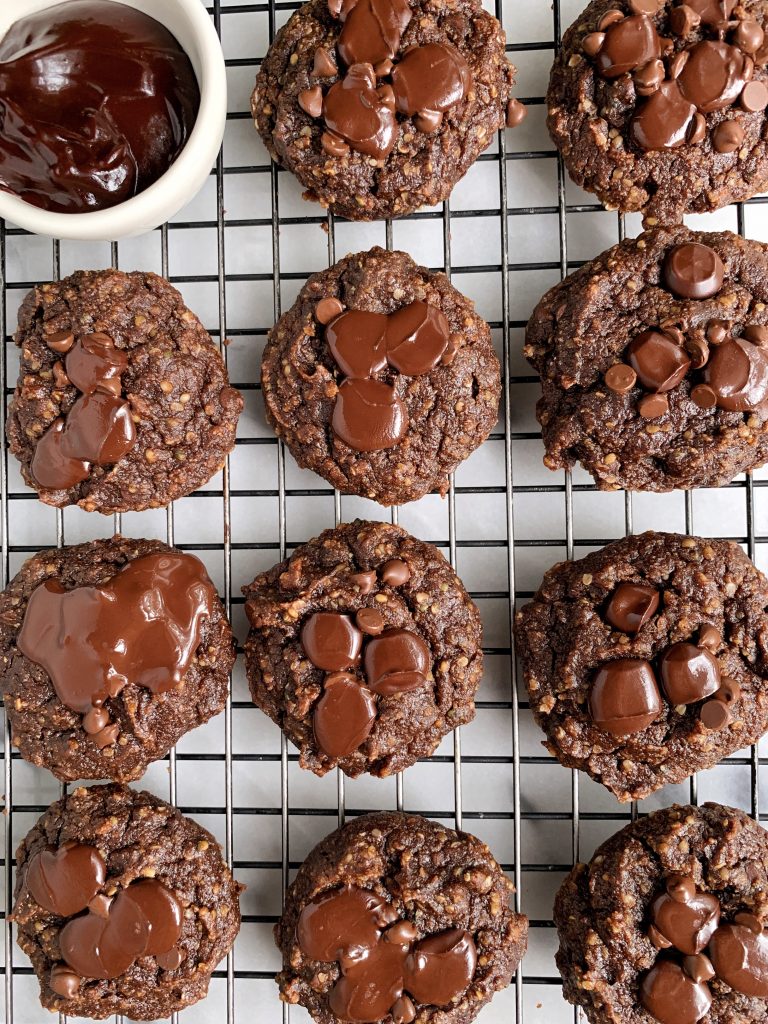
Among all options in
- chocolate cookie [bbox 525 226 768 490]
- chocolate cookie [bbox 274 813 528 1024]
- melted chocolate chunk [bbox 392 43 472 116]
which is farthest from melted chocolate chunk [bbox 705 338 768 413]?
chocolate cookie [bbox 274 813 528 1024]

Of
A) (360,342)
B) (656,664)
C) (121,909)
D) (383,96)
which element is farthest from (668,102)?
(121,909)

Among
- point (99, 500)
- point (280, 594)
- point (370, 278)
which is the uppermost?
point (370, 278)

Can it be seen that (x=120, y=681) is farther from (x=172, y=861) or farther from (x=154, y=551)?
(x=172, y=861)

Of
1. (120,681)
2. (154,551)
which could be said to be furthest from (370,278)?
(120,681)

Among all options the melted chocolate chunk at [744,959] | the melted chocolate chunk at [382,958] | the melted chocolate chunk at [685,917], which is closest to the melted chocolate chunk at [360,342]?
the melted chocolate chunk at [382,958]

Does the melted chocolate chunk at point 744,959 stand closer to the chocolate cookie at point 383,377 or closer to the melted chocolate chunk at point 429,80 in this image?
the chocolate cookie at point 383,377

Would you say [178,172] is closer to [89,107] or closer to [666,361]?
[89,107]
